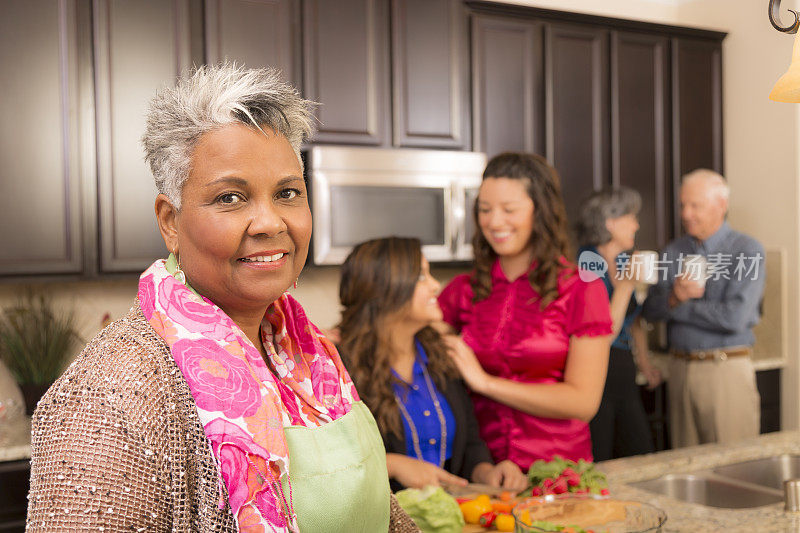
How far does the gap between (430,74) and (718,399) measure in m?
1.89

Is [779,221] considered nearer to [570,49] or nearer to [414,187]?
[570,49]

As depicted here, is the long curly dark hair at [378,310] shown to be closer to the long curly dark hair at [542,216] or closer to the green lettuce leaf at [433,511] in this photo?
the long curly dark hair at [542,216]

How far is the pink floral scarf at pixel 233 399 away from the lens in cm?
84

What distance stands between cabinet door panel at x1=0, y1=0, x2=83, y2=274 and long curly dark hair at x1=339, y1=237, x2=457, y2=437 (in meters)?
1.08

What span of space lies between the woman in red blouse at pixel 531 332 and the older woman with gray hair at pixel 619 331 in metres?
Result: 0.60

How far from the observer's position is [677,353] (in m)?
3.56

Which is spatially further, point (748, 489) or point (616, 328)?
point (616, 328)

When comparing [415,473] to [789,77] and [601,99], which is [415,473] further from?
[601,99]

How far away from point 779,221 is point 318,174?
2332 millimetres

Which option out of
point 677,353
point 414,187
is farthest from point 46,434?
point 677,353

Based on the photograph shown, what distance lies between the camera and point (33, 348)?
268 cm

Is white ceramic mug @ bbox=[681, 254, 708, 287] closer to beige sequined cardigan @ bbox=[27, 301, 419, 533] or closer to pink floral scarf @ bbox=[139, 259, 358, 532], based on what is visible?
pink floral scarf @ bbox=[139, 259, 358, 532]

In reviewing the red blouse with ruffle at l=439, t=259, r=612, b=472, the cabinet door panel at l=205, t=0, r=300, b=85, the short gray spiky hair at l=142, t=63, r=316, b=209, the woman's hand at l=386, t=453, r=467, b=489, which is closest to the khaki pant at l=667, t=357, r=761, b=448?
the red blouse with ruffle at l=439, t=259, r=612, b=472

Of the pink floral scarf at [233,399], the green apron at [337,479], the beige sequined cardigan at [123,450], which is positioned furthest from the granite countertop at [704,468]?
the beige sequined cardigan at [123,450]
